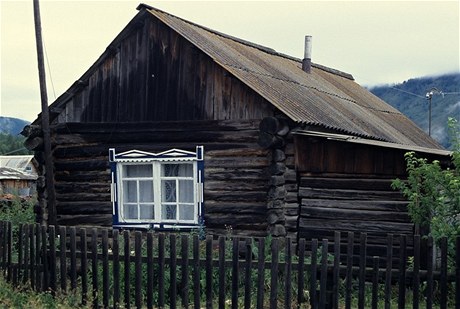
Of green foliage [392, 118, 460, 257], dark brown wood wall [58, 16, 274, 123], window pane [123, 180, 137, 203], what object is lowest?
window pane [123, 180, 137, 203]

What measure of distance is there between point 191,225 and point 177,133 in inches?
76.0

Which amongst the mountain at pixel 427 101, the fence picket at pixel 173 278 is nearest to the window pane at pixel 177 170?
the fence picket at pixel 173 278

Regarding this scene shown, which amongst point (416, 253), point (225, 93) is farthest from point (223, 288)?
point (225, 93)

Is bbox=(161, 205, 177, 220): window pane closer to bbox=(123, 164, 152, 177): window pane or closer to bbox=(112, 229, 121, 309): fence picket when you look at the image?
bbox=(123, 164, 152, 177): window pane

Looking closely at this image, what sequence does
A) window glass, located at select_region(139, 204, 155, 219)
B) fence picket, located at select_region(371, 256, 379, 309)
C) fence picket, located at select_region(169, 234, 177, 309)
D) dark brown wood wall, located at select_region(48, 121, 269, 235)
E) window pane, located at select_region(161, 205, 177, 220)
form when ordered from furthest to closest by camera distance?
1. window glass, located at select_region(139, 204, 155, 219)
2. window pane, located at select_region(161, 205, 177, 220)
3. dark brown wood wall, located at select_region(48, 121, 269, 235)
4. fence picket, located at select_region(169, 234, 177, 309)
5. fence picket, located at select_region(371, 256, 379, 309)

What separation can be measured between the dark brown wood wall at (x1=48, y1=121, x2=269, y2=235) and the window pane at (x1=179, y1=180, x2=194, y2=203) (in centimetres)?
41

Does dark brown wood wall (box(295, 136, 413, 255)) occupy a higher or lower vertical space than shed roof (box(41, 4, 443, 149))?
lower

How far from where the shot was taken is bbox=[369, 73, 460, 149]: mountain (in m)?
119

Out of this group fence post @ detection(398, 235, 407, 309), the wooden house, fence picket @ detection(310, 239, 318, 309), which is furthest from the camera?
the wooden house

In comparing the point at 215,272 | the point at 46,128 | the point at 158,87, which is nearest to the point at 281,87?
the point at 158,87

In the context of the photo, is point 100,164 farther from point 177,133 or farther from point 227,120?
point 227,120

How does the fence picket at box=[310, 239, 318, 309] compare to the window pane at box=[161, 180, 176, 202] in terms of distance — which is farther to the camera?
the window pane at box=[161, 180, 176, 202]

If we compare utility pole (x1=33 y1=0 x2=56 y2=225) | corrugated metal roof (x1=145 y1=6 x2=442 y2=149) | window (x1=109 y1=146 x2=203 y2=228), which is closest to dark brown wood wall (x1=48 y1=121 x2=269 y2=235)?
window (x1=109 y1=146 x2=203 y2=228)

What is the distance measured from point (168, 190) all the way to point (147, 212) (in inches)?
26.8
